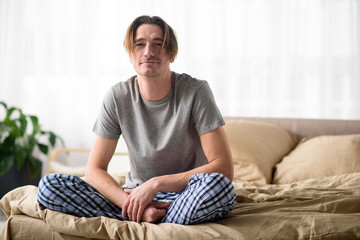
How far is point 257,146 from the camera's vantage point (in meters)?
2.70

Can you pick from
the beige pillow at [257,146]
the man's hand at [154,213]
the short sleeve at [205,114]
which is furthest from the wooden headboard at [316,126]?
the man's hand at [154,213]

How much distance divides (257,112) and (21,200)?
7.45 feet

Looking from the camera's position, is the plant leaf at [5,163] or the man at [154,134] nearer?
the man at [154,134]

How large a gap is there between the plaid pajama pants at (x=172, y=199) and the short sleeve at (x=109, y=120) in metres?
0.27

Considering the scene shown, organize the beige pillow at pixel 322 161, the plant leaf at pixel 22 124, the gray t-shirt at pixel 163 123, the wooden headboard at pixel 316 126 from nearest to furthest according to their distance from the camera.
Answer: the gray t-shirt at pixel 163 123, the beige pillow at pixel 322 161, the wooden headboard at pixel 316 126, the plant leaf at pixel 22 124

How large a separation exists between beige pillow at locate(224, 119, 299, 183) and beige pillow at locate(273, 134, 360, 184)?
3.3 inches

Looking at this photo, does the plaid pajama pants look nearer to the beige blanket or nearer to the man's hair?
the beige blanket

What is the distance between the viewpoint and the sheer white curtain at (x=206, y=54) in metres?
3.28

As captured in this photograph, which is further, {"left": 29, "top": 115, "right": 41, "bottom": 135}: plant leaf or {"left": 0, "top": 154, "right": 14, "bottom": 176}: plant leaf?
{"left": 29, "top": 115, "right": 41, "bottom": 135}: plant leaf

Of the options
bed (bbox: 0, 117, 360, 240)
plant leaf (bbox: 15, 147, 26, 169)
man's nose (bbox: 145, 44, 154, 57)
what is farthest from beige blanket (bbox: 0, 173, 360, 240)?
plant leaf (bbox: 15, 147, 26, 169)

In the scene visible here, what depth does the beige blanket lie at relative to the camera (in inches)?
51.5

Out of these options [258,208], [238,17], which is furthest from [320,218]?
[238,17]

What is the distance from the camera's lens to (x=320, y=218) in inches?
54.2

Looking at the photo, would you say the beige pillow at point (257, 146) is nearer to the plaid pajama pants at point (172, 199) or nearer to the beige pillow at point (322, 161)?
the beige pillow at point (322, 161)
